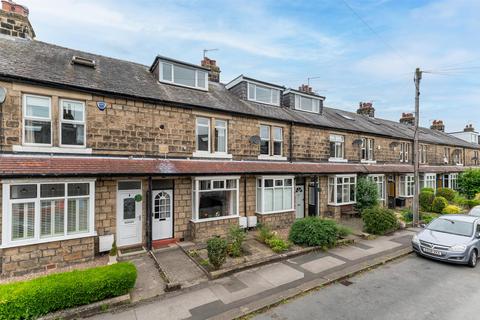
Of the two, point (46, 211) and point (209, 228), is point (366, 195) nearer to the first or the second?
point (209, 228)

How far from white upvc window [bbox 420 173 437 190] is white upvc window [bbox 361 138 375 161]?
711 centimetres

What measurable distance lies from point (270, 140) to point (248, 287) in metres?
8.42

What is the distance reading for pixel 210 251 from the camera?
7.29 meters

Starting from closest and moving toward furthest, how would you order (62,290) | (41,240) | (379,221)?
(62,290), (41,240), (379,221)

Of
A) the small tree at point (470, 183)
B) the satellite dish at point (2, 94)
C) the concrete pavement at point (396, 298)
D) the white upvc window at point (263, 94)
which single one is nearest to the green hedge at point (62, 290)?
the concrete pavement at point (396, 298)

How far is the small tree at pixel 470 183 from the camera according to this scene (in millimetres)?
21000

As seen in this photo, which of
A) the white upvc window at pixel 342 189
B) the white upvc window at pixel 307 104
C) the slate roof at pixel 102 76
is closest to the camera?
the slate roof at pixel 102 76

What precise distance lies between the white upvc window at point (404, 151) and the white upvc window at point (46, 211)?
23.6 metres

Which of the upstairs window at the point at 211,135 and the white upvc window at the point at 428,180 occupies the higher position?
the upstairs window at the point at 211,135

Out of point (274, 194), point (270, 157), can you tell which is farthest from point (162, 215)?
point (270, 157)

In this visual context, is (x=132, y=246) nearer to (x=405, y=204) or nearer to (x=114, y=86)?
(x=114, y=86)

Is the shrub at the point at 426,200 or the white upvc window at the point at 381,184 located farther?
the white upvc window at the point at 381,184

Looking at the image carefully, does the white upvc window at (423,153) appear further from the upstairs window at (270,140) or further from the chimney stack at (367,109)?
the upstairs window at (270,140)

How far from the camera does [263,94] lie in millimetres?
15367
